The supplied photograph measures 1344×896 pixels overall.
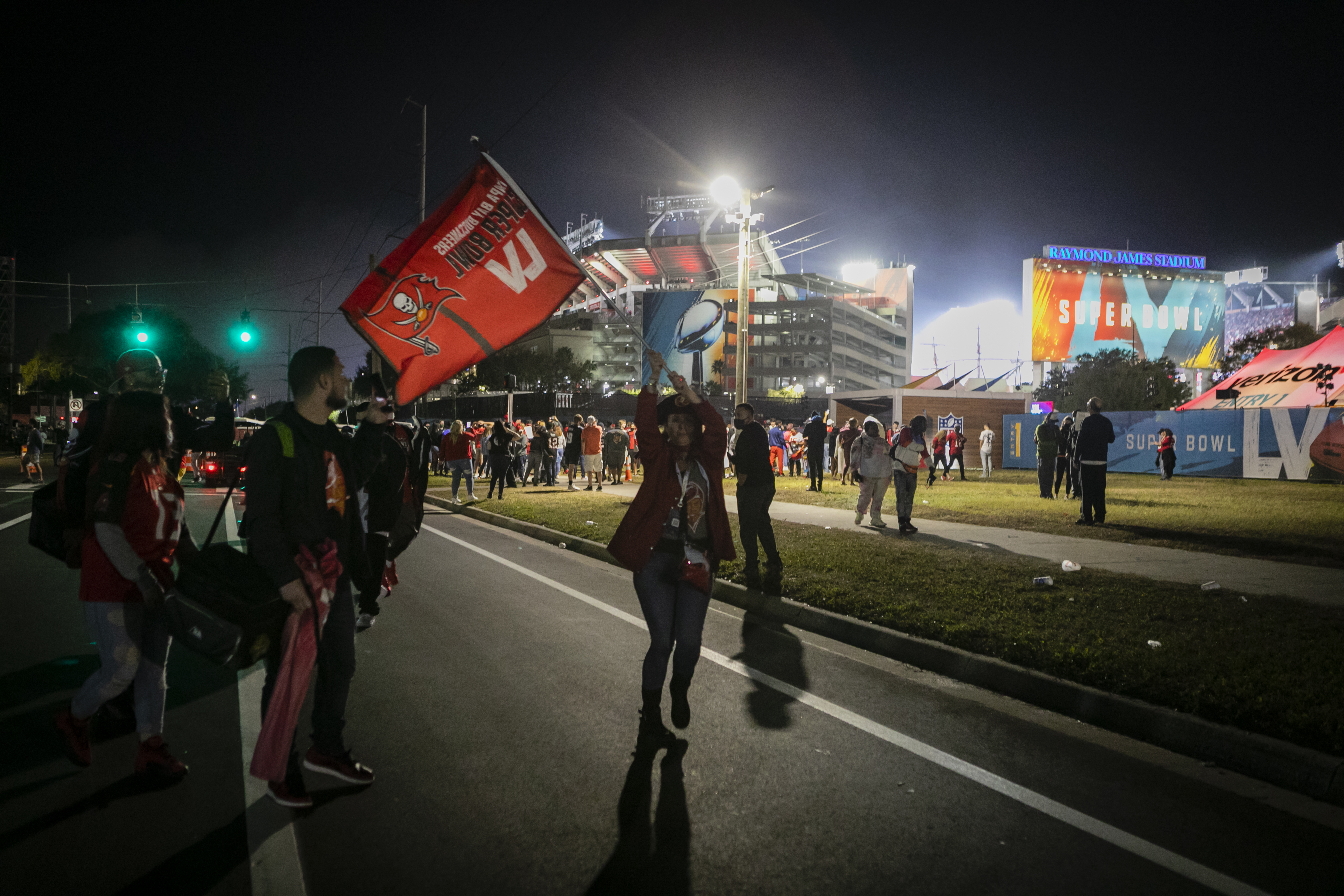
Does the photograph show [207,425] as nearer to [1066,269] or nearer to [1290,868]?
[1290,868]

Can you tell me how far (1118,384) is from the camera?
2916 inches

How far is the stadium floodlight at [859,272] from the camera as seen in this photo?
150375mm

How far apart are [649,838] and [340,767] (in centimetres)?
140

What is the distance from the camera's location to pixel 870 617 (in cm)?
705

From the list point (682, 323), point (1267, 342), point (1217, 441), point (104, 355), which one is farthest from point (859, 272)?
point (1217, 441)

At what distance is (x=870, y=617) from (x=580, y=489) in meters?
16.2

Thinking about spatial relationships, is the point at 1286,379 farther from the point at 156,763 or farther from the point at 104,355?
the point at 104,355

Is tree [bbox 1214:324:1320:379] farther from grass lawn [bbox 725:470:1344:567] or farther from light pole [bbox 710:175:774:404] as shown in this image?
light pole [bbox 710:175:774:404]

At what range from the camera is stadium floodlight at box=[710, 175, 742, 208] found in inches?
889

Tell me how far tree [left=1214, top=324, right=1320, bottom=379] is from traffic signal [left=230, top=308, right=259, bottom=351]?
2387 inches

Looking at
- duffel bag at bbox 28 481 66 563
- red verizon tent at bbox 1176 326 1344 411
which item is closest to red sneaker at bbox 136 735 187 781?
duffel bag at bbox 28 481 66 563

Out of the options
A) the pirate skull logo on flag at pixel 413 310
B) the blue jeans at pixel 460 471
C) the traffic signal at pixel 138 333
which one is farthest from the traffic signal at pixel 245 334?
the pirate skull logo on flag at pixel 413 310

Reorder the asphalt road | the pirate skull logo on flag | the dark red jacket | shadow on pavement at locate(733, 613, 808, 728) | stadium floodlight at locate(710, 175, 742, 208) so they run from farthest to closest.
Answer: stadium floodlight at locate(710, 175, 742, 208)
the pirate skull logo on flag
shadow on pavement at locate(733, 613, 808, 728)
the dark red jacket
the asphalt road

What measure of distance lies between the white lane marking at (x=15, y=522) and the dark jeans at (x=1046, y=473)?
742 inches
